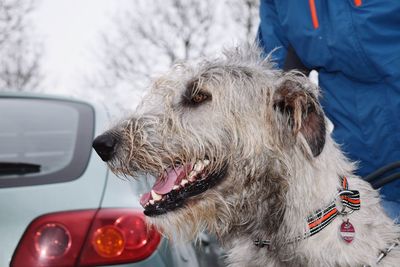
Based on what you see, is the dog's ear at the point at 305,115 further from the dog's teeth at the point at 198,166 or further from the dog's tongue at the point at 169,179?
the dog's tongue at the point at 169,179

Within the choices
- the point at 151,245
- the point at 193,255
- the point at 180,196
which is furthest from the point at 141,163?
the point at 193,255

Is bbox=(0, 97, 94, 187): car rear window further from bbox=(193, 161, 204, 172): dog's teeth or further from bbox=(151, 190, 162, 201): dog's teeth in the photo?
bbox=(193, 161, 204, 172): dog's teeth

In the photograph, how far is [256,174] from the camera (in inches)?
107

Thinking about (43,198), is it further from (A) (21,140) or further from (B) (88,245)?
(A) (21,140)

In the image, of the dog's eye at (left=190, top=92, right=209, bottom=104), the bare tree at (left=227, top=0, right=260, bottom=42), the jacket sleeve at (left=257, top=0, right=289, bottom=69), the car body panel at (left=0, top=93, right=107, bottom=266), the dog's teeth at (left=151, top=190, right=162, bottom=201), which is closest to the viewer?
the car body panel at (left=0, top=93, right=107, bottom=266)

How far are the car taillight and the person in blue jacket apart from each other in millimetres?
1539

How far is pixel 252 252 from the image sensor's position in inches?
113

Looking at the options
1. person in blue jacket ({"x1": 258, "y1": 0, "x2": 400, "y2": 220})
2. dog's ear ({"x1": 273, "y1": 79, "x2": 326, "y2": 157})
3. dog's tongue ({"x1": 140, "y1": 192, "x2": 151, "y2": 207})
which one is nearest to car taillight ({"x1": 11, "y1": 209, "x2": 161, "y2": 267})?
dog's tongue ({"x1": 140, "y1": 192, "x2": 151, "y2": 207})

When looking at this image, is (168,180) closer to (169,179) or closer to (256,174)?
(169,179)

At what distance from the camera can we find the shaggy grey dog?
8.69 feet

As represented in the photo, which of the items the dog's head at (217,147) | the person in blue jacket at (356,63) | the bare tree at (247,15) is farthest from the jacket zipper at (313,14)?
the bare tree at (247,15)

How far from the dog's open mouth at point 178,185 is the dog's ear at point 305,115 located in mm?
450

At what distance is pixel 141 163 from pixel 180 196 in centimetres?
27

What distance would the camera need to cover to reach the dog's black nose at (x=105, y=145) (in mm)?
2594
